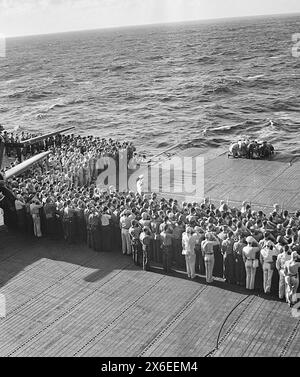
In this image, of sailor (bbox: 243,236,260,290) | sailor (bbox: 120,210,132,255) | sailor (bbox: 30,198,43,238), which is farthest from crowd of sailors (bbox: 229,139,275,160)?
sailor (bbox: 243,236,260,290)

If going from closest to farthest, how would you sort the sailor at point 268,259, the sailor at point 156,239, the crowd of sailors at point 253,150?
the sailor at point 268,259, the sailor at point 156,239, the crowd of sailors at point 253,150

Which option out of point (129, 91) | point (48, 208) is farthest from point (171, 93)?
point (48, 208)

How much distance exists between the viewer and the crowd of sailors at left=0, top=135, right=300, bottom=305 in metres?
15.8

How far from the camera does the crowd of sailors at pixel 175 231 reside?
1576cm

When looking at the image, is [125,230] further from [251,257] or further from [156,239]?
[251,257]

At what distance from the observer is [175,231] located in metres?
17.4

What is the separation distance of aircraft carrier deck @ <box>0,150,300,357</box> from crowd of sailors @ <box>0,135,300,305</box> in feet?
1.82

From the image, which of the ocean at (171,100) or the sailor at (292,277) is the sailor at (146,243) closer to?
the sailor at (292,277)

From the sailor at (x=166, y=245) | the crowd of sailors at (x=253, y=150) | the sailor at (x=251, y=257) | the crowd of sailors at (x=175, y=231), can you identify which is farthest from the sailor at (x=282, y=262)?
the crowd of sailors at (x=253, y=150)

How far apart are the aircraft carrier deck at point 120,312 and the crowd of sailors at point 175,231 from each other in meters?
0.55

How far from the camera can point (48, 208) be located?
795 inches

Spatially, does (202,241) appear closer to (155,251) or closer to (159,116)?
(155,251)

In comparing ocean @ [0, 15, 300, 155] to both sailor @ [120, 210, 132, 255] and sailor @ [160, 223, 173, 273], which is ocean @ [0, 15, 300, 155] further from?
sailor @ [160, 223, 173, 273]

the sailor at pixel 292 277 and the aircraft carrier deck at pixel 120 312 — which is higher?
the sailor at pixel 292 277
